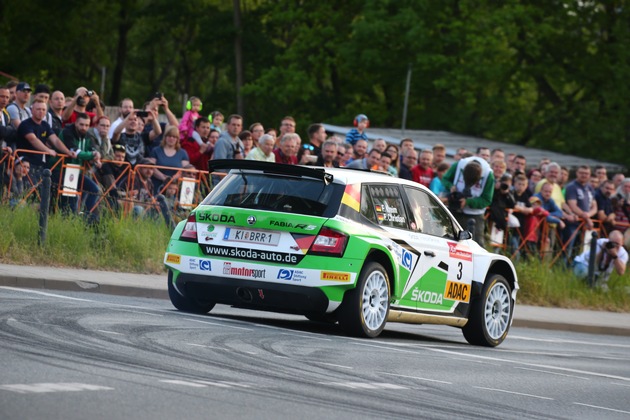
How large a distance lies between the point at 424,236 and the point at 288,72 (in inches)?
1884

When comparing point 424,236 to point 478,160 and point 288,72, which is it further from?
point 288,72

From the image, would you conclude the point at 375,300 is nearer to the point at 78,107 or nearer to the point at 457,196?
the point at 457,196

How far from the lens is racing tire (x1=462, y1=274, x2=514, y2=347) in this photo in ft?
52.6

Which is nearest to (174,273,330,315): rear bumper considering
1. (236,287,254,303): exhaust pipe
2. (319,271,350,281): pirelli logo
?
(236,287,254,303): exhaust pipe

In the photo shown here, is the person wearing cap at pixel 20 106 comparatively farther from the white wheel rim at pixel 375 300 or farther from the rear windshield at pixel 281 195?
the white wheel rim at pixel 375 300

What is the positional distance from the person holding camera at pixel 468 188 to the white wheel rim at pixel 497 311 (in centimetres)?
522

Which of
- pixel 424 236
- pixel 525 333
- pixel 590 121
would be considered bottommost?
pixel 525 333

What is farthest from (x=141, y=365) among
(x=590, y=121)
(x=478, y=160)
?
(x=590, y=121)

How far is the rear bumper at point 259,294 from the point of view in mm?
13617

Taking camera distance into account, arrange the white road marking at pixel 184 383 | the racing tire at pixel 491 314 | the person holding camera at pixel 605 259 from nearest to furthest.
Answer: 1. the white road marking at pixel 184 383
2. the racing tire at pixel 491 314
3. the person holding camera at pixel 605 259

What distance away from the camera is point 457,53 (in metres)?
60.2

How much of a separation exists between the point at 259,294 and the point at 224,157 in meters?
8.89

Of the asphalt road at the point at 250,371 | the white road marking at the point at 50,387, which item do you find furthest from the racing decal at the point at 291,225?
the white road marking at the point at 50,387

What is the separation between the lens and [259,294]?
13.7 metres
